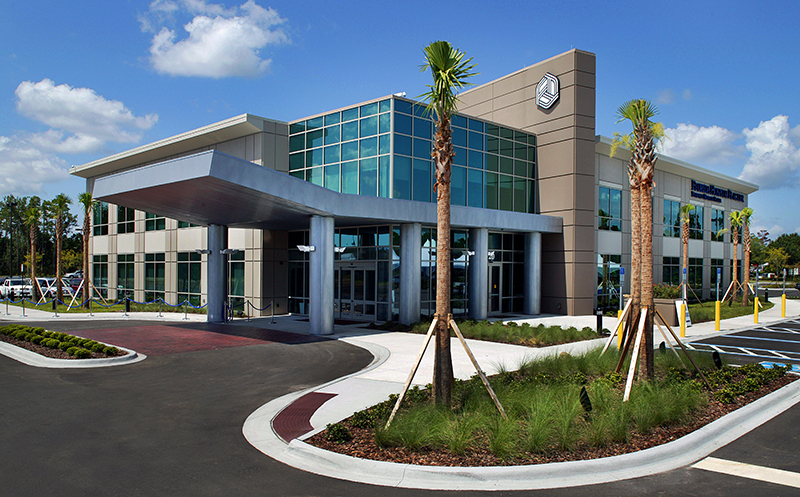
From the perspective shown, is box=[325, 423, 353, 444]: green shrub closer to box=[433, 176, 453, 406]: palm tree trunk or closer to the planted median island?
the planted median island

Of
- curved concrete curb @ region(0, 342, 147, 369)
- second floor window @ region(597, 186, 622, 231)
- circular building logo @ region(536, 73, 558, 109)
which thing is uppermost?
circular building logo @ region(536, 73, 558, 109)

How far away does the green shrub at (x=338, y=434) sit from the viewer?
7.33 m

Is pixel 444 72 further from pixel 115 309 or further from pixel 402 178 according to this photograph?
pixel 115 309

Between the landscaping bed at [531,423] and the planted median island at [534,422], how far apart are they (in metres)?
Answer: 0.01

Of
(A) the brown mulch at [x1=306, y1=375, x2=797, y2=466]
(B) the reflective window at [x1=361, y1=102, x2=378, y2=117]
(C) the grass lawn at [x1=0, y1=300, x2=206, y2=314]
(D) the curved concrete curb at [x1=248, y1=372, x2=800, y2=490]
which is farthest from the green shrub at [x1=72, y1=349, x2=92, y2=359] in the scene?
(C) the grass lawn at [x1=0, y1=300, x2=206, y2=314]

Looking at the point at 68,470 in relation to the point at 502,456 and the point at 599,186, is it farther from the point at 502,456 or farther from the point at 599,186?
the point at 599,186

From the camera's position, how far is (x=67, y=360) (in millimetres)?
13383

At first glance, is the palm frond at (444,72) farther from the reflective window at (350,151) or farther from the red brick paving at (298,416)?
the reflective window at (350,151)

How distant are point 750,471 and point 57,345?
16127 millimetres

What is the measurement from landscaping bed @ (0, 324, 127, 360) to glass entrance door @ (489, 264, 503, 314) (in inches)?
697

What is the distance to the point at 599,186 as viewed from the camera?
3047 centimetres

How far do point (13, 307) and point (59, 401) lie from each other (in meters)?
29.2

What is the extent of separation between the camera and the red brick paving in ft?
26.0

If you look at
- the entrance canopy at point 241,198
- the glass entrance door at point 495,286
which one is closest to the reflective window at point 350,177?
the entrance canopy at point 241,198
